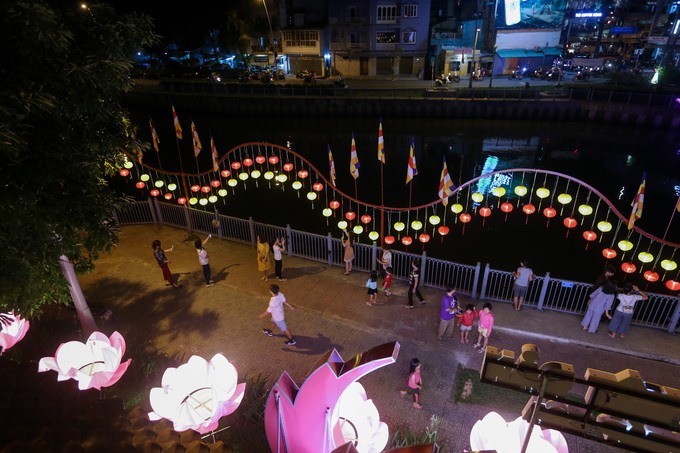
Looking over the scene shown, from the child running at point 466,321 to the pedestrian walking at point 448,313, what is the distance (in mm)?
198

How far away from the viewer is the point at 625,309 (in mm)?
8992

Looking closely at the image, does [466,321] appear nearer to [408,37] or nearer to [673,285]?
[673,285]

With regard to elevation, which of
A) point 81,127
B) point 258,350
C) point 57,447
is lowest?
point 258,350

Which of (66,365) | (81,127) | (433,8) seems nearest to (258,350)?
(66,365)

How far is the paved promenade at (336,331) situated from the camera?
8.22m

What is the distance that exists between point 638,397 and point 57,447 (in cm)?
643

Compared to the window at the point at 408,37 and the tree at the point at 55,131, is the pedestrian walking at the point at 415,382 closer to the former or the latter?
the tree at the point at 55,131

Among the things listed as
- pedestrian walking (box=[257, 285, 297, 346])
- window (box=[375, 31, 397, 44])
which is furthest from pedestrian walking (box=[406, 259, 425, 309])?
window (box=[375, 31, 397, 44])

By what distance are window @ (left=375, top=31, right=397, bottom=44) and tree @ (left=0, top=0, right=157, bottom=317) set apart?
40522 mm

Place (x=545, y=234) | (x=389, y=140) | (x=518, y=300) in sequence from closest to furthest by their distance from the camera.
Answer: (x=518, y=300) → (x=545, y=234) → (x=389, y=140)

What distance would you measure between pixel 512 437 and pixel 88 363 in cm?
615

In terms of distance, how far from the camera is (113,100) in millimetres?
6859

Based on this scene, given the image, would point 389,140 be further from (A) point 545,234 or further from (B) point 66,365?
(B) point 66,365

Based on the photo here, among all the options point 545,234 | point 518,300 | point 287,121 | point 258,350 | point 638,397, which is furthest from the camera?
point 287,121
